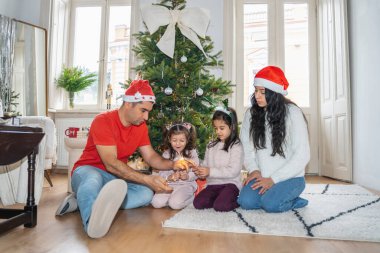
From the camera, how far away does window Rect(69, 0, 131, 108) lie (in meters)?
4.77

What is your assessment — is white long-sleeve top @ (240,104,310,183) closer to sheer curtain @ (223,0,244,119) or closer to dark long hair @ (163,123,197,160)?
dark long hair @ (163,123,197,160)

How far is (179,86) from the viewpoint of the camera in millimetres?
2736

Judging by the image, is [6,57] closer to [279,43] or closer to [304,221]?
[279,43]

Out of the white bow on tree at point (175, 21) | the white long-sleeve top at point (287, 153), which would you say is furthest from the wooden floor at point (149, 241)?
the white bow on tree at point (175, 21)

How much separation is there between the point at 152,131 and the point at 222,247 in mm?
1426

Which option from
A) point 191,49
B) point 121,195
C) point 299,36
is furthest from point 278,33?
point 121,195

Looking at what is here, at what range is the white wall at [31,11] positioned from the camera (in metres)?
4.46

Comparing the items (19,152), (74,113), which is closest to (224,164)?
(19,152)

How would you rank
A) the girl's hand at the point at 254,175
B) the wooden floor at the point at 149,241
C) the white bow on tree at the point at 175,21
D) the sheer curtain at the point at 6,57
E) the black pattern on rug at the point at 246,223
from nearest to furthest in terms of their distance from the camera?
the wooden floor at the point at 149,241, the black pattern on rug at the point at 246,223, the girl's hand at the point at 254,175, the white bow on tree at the point at 175,21, the sheer curtain at the point at 6,57

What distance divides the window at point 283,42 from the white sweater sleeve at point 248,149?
97.9 inches

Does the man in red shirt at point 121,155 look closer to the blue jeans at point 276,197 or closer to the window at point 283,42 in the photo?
the blue jeans at point 276,197

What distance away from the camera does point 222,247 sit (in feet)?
4.44

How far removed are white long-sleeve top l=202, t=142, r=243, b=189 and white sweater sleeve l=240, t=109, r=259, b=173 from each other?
0.15 ft

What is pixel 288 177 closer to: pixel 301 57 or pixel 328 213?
pixel 328 213
